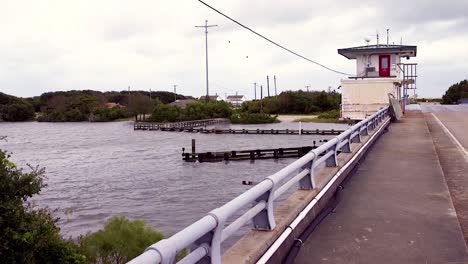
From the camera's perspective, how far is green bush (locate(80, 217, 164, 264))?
16953mm

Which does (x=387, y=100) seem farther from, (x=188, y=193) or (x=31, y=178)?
(x=31, y=178)

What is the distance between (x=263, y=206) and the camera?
5430mm

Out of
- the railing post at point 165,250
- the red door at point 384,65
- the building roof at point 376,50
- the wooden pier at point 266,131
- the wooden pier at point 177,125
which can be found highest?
the building roof at point 376,50

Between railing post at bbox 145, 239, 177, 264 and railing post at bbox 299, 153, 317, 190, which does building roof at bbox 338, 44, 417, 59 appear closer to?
railing post at bbox 299, 153, 317, 190

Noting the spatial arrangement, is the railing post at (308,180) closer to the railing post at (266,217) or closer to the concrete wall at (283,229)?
the concrete wall at (283,229)

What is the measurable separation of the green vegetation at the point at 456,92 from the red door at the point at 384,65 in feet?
368

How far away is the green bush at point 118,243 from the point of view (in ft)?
55.6

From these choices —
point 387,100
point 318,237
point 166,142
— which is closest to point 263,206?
point 318,237

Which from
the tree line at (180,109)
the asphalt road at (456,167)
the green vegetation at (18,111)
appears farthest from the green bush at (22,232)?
the green vegetation at (18,111)

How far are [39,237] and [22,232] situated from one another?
50 centimetres

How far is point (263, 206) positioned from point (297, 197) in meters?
2.01

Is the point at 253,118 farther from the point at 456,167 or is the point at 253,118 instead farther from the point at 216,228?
the point at 216,228

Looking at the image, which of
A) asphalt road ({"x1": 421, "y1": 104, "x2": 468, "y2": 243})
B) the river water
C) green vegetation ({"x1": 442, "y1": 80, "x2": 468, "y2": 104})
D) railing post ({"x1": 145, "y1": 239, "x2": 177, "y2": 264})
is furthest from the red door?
green vegetation ({"x1": 442, "y1": 80, "x2": 468, "y2": 104})

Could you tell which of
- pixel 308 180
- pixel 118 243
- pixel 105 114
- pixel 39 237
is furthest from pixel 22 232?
pixel 105 114
